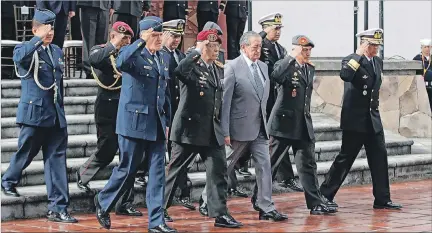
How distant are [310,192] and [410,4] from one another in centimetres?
604

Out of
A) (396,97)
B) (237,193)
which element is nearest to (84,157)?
(237,193)

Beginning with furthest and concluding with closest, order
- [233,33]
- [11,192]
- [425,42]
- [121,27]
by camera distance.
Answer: [425,42] → [233,33] → [121,27] → [11,192]

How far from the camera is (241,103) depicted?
10.7 m

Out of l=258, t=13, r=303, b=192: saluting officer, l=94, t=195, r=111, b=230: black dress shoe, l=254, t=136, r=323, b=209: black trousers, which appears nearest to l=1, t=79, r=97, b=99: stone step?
l=258, t=13, r=303, b=192: saluting officer

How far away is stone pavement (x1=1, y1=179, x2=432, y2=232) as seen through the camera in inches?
394

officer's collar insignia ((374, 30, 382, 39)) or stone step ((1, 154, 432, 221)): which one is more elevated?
officer's collar insignia ((374, 30, 382, 39))

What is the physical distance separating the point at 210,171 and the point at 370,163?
96.3 inches

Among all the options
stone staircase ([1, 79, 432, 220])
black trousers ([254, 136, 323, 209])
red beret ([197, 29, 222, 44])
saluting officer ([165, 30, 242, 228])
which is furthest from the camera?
black trousers ([254, 136, 323, 209])

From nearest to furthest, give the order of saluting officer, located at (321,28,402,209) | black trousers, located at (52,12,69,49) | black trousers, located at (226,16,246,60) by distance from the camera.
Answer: saluting officer, located at (321,28,402,209), black trousers, located at (52,12,69,49), black trousers, located at (226,16,246,60)

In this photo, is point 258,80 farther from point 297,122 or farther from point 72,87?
point 72,87

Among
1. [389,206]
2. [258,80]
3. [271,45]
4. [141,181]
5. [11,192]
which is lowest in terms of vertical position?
[389,206]

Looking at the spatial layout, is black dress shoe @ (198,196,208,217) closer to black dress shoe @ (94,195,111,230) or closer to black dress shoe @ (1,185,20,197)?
black dress shoe @ (94,195,111,230)

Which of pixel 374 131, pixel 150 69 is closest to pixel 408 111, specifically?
pixel 374 131

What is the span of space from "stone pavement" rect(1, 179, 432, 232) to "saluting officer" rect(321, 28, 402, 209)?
264 millimetres
